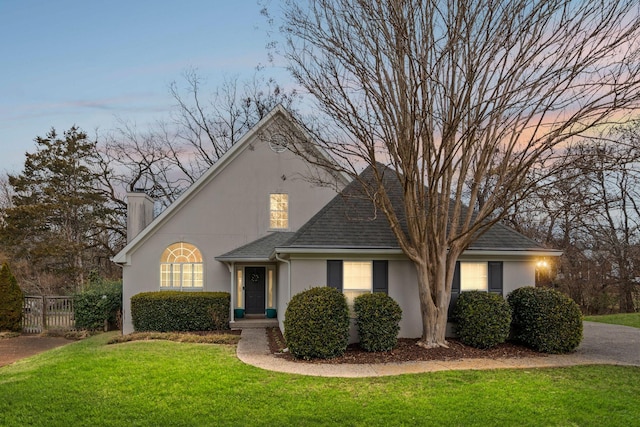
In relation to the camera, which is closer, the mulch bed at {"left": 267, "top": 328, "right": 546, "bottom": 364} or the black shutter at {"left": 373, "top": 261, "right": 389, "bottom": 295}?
the mulch bed at {"left": 267, "top": 328, "right": 546, "bottom": 364}

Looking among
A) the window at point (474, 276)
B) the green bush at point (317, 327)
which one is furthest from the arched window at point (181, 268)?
the window at point (474, 276)

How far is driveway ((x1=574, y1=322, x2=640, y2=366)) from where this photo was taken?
416 inches

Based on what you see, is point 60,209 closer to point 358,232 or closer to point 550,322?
point 358,232

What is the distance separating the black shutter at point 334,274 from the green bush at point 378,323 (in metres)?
1.12

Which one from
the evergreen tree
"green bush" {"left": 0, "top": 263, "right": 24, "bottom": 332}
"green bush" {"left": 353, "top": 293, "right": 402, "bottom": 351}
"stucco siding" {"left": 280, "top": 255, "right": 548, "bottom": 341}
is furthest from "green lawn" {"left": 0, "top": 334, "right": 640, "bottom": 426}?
the evergreen tree

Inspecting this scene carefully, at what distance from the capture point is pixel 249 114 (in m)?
29.4

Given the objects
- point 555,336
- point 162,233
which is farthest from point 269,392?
point 162,233

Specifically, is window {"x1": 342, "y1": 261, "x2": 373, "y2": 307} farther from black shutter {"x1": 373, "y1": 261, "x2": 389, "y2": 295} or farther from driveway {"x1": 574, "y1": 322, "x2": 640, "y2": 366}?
driveway {"x1": 574, "y1": 322, "x2": 640, "y2": 366}

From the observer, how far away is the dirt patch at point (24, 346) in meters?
13.0

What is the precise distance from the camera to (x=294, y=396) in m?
7.52

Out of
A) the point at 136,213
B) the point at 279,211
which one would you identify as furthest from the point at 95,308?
the point at 279,211

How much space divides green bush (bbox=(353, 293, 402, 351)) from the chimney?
34.1ft

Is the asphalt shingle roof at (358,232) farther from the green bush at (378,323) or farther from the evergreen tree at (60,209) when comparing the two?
the evergreen tree at (60,209)

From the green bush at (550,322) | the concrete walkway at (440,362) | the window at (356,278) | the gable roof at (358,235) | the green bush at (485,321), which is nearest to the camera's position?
the concrete walkway at (440,362)
